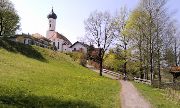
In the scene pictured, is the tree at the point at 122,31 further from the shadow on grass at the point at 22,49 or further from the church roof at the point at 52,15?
the church roof at the point at 52,15

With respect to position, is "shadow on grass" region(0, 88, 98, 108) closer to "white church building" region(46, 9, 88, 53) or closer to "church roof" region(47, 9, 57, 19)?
"white church building" region(46, 9, 88, 53)

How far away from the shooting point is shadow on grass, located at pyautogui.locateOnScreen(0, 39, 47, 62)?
63.3 metres

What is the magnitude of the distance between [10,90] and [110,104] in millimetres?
6809

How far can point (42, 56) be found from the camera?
2635 inches

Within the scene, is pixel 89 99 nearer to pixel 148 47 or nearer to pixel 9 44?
pixel 148 47

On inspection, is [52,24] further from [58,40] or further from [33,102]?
[33,102]

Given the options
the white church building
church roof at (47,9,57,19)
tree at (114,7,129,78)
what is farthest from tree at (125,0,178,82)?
church roof at (47,9,57,19)

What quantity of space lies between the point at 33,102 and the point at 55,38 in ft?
315

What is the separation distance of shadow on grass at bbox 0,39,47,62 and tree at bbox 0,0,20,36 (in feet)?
59.0

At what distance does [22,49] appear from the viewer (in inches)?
2613

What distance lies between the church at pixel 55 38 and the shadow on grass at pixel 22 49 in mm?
44393

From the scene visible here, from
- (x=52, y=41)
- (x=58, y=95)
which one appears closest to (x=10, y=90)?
(x=58, y=95)

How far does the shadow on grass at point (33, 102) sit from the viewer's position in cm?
2012

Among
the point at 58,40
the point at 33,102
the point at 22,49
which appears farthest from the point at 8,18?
the point at 33,102
